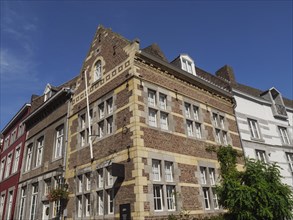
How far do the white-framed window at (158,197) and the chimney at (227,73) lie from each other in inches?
484

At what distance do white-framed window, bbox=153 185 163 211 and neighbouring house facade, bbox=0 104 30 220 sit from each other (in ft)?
40.5

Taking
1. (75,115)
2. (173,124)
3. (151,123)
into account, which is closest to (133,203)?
(151,123)

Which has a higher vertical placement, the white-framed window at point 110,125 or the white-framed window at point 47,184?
the white-framed window at point 110,125

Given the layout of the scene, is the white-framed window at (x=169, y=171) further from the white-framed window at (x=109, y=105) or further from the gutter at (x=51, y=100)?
the gutter at (x=51, y=100)

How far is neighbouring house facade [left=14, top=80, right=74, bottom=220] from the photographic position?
13489 millimetres

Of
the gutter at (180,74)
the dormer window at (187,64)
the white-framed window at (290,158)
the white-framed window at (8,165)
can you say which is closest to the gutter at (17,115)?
the white-framed window at (8,165)

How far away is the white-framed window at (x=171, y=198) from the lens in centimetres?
936

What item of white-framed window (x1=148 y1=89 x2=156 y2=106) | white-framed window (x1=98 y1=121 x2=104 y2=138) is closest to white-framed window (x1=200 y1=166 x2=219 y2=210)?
white-framed window (x1=148 y1=89 x2=156 y2=106)

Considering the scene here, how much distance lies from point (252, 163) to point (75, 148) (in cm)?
824

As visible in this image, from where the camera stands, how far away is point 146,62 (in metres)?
11.1

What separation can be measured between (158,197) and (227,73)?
13.2 meters

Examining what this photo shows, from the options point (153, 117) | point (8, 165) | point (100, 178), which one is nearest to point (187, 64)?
point (153, 117)

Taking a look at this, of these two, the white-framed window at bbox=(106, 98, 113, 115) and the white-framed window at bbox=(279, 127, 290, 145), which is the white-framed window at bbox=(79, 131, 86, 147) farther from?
the white-framed window at bbox=(279, 127, 290, 145)

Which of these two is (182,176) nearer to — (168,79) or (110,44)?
(168,79)
